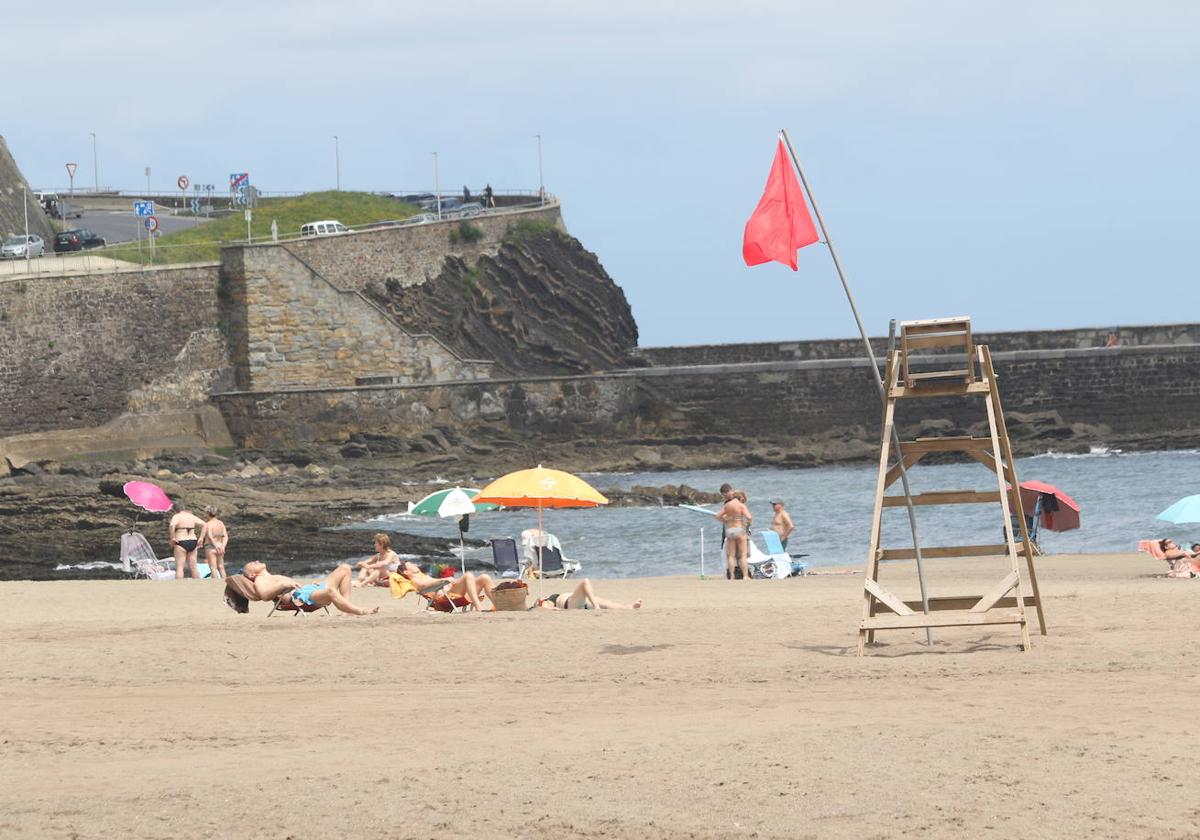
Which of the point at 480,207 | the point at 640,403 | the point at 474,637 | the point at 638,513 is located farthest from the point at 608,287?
the point at 474,637

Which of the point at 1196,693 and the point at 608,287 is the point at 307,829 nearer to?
the point at 1196,693

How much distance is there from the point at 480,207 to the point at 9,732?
5540 centimetres

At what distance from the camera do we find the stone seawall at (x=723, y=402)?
44469 millimetres

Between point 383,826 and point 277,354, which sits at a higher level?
point 277,354

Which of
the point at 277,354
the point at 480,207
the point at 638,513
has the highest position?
the point at 480,207

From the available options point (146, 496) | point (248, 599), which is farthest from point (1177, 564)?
point (146, 496)

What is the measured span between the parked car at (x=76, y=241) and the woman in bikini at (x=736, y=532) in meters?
36.1

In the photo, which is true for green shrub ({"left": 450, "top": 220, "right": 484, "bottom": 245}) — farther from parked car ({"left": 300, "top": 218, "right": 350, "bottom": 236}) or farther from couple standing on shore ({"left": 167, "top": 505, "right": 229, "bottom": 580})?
couple standing on shore ({"left": 167, "top": 505, "right": 229, "bottom": 580})

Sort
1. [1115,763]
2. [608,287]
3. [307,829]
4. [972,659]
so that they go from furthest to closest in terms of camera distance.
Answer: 1. [608,287]
2. [972,659]
3. [1115,763]
4. [307,829]

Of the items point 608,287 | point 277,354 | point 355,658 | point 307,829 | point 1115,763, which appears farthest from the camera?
point 608,287

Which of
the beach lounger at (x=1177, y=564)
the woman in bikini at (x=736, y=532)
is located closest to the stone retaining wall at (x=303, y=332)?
the woman in bikini at (x=736, y=532)

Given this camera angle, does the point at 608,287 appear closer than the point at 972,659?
No

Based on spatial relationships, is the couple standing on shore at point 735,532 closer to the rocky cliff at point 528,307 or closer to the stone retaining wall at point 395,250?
the stone retaining wall at point 395,250

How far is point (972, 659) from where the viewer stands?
10.5 meters
